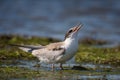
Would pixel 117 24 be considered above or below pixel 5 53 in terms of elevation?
above

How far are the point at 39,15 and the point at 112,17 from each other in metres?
4.00

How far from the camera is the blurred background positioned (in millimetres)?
25936

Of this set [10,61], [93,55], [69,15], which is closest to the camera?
[10,61]

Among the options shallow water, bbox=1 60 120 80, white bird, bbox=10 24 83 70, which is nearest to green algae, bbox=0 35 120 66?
shallow water, bbox=1 60 120 80

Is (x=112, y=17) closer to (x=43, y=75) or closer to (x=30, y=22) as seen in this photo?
(x=30, y=22)

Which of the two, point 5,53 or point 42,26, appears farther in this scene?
point 42,26

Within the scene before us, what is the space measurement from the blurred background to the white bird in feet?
29.3

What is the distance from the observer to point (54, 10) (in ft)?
102

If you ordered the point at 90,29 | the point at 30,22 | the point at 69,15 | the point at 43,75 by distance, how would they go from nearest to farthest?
the point at 43,75, the point at 90,29, the point at 30,22, the point at 69,15

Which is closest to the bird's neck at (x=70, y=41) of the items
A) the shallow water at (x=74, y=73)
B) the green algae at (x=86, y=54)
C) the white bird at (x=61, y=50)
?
the white bird at (x=61, y=50)

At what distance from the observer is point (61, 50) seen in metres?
14.4

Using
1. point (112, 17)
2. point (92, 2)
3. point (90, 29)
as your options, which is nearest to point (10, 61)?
point (90, 29)

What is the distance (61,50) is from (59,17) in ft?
51.5

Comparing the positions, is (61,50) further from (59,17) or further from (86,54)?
(59,17)
